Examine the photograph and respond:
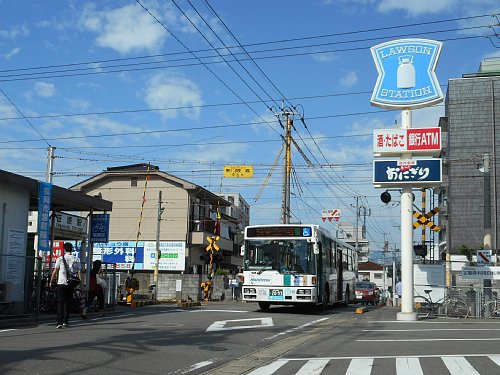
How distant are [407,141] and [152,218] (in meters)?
35.2

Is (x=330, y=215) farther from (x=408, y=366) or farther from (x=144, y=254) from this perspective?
(x=408, y=366)

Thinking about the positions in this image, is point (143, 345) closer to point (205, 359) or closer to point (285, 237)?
point (205, 359)

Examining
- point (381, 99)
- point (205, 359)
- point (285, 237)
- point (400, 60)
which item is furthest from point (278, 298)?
point (205, 359)

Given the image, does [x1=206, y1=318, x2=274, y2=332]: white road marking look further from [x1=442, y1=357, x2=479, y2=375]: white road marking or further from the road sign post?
[x1=442, y1=357, x2=479, y2=375]: white road marking

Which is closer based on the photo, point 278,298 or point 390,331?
point 390,331

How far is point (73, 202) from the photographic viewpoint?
62.1 feet

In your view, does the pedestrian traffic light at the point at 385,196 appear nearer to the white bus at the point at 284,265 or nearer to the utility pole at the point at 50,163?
the white bus at the point at 284,265

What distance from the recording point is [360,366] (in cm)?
860

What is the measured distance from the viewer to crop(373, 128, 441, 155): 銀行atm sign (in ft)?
60.4

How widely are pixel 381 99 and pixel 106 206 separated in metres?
9.89

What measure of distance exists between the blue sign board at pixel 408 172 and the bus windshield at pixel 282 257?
3.31 m

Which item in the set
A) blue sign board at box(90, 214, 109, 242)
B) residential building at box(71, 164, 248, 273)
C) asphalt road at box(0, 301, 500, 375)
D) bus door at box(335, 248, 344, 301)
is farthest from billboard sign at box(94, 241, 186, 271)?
asphalt road at box(0, 301, 500, 375)

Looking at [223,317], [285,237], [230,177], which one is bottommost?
[223,317]

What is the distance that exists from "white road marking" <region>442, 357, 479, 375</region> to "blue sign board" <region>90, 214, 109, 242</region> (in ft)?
43.7
